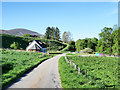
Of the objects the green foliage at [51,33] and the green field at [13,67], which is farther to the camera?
the green foliage at [51,33]

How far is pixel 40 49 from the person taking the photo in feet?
146

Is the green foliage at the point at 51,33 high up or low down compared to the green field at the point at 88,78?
up

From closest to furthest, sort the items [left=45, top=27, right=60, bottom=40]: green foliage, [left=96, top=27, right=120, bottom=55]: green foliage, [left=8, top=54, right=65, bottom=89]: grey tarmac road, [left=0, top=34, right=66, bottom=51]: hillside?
[left=8, top=54, right=65, bottom=89]: grey tarmac road, [left=96, top=27, right=120, bottom=55]: green foliage, [left=0, top=34, right=66, bottom=51]: hillside, [left=45, top=27, right=60, bottom=40]: green foliage

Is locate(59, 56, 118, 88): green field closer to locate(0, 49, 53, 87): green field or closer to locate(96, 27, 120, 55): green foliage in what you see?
locate(0, 49, 53, 87): green field

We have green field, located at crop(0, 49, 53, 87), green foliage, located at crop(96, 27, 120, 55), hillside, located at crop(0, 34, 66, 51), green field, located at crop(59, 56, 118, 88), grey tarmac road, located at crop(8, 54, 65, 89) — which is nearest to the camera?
grey tarmac road, located at crop(8, 54, 65, 89)

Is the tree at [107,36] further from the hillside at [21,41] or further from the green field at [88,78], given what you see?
the hillside at [21,41]

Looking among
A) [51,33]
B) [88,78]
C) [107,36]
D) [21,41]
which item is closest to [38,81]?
[88,78]

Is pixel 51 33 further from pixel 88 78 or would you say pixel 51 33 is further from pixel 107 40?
pixel 88 78

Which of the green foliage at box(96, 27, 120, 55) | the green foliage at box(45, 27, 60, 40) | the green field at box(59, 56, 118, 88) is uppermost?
the green foliage at box(45, 27, 60, 40)

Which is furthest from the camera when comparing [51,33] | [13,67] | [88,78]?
[51,33]

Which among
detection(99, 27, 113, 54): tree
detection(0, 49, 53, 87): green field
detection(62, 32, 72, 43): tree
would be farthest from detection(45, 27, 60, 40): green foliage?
detection(0, 49, 53, 87): green field

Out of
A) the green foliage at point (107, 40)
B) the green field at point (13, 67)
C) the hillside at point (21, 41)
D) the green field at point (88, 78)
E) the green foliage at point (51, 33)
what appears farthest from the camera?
the green foliage at point (51, 33)

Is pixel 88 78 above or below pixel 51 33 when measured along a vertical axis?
below

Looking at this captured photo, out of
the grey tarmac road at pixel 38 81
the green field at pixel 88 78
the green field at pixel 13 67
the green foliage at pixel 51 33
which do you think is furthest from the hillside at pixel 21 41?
the grey tarmac road at pixel 38 81
